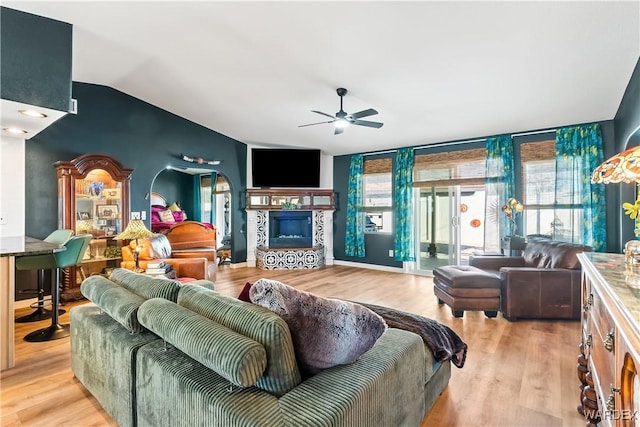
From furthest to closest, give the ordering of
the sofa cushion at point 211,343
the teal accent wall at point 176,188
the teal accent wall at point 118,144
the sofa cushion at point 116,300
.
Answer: the teal accent wall at point 176,188, the teal accent wall at point 118,144, the sofa cushion at point 116,300, the sofa cushion at point 211,343

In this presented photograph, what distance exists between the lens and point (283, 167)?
21.7 feet

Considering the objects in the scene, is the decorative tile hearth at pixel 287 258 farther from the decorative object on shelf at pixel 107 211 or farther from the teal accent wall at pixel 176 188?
the teal accent wall at pixel 176 188

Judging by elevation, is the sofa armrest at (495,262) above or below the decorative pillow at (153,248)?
below

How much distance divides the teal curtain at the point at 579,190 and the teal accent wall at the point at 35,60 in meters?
6.23

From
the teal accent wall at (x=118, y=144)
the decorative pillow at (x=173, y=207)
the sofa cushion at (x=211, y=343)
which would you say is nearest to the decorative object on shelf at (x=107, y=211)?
the teal accent wall at (x=118, y=144)

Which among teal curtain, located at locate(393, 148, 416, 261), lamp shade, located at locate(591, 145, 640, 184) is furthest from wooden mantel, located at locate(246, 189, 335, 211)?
lamp shade, located at locate(591, 145, 640, 184)

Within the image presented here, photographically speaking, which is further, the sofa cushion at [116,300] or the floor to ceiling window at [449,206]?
the floor to ceiling window at [449,206]

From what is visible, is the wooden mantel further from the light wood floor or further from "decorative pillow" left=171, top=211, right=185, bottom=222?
the light wood floor

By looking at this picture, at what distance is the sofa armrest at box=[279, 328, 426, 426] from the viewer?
1.02m

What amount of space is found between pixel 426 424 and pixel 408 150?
198 inches

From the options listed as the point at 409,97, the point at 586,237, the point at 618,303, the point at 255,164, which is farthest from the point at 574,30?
the point at 255,164

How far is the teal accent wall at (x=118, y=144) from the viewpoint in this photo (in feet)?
13.1

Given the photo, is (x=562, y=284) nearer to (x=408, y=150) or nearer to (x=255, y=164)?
(x=408, y=150)

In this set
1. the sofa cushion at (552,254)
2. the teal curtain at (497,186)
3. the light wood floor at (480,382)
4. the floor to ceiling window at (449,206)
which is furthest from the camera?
the floor to ceiling window at (449,206)
